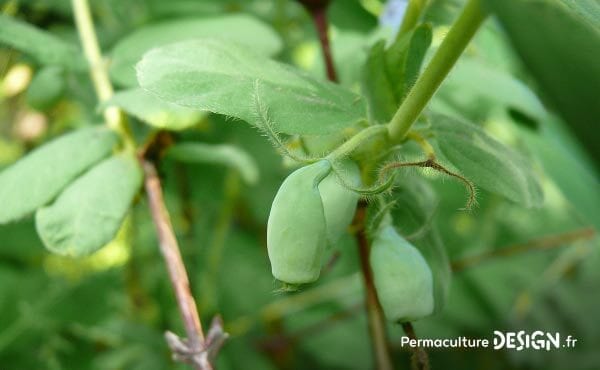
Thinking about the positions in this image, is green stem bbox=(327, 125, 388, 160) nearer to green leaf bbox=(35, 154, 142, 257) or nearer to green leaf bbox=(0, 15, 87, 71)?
green leaf bbox=(35, 154, 142, 257)

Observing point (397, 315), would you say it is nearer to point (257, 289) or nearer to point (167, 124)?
point (167, 124)

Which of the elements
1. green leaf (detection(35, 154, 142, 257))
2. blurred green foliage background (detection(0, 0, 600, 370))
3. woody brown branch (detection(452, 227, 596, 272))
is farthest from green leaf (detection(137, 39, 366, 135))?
woody brown branch (detection(452, 227, 596, 272))

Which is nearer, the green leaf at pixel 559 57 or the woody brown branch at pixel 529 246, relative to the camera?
the green leaf at pixel 559 57

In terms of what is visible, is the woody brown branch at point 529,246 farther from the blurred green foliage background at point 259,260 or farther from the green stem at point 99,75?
the green stem at point 99,75

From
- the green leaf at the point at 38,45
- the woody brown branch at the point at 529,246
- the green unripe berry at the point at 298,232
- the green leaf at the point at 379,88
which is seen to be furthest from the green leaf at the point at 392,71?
the woody brown branch at the point at 529,246

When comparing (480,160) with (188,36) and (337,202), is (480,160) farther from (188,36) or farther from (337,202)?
(188,36)

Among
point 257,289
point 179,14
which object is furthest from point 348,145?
point 257,289
